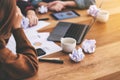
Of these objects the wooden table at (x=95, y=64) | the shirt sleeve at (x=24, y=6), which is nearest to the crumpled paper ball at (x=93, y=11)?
the wooden table at (x=95, y=64)

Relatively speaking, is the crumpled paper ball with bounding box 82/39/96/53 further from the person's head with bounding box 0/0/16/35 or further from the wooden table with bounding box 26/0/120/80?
the person's head with bounding box 0/0/16/35

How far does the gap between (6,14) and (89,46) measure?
0.60 metres

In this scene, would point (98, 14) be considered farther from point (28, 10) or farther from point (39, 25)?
point (28, 10)

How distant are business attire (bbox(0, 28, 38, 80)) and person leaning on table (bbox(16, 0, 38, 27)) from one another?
0.65m

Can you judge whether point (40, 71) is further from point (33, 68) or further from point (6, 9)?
point (6, 9)

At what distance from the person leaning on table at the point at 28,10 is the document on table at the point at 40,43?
174 millimetres

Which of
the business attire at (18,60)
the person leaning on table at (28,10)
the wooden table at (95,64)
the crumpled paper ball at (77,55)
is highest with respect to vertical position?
the business attire at (18,60)

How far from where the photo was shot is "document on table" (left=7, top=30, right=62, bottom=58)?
149 cm

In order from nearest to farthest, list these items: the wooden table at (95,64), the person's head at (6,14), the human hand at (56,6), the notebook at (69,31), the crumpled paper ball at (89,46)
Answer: the person's head at (6,14) → the wooden table at (95,64) → the crumpled paper ball at (89,46) → the notebook at (69,31) → the human hand at (56,6)

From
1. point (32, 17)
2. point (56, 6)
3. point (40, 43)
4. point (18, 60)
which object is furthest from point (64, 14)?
point (18, 60)

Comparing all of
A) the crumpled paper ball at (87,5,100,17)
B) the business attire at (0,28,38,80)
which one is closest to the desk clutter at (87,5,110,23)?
the crumpled paper ball at (87,5,100,17)

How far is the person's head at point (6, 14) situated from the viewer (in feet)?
3.26

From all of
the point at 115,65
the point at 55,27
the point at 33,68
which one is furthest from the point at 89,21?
the point at 33,68

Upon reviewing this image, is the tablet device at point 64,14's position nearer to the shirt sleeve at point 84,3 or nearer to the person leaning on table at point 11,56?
the shirt sleeve at point 84,3
